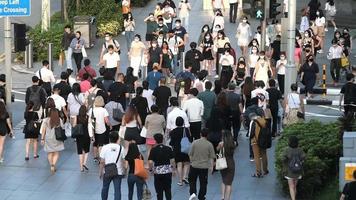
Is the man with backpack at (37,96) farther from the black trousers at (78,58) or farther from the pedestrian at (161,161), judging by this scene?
the black trousers at (78,58)

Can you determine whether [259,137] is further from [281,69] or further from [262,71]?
[281,69]

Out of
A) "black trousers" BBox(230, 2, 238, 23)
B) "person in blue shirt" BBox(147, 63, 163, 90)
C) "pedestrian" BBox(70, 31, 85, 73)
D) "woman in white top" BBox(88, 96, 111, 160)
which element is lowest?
"woman in white top" BBox(88, 96, 111, 160)

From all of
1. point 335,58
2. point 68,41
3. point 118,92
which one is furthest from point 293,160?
point 68,41

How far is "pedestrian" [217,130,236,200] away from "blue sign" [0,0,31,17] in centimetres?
812

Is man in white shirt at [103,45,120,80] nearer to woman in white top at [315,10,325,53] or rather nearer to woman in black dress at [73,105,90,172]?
woman in black dress at [73,105,90,172]

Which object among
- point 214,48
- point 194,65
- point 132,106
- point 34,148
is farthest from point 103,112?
point 214,48

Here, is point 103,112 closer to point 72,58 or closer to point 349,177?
point 349,177

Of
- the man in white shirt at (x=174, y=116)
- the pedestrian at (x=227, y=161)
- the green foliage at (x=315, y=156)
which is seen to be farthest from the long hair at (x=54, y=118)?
the green foliage at (x=315, y=156)

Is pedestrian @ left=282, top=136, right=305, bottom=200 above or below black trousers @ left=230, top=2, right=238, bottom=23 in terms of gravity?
below

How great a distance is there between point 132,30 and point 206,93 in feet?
38.3

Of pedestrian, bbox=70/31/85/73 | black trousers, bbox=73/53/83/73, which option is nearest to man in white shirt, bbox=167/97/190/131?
pedestrian, bbox=70/31/85/73

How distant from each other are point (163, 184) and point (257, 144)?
111 inches

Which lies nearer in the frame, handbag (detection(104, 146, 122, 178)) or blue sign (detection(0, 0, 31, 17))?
handbag (detection(104, 146, 122, 178))

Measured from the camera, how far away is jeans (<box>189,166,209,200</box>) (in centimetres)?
1989
